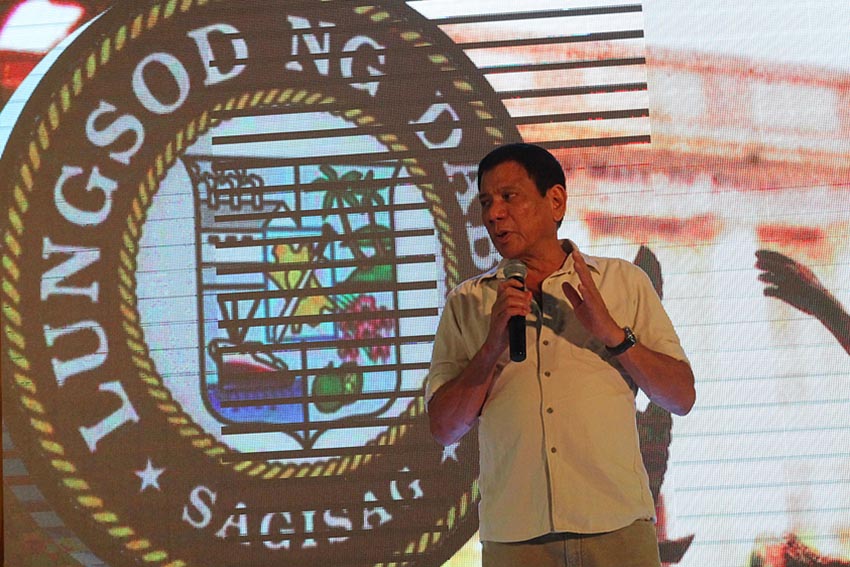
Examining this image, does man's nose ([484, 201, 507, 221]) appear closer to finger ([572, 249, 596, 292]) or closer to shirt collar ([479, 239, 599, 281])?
shirt collar ([479, 239, 599, 281])

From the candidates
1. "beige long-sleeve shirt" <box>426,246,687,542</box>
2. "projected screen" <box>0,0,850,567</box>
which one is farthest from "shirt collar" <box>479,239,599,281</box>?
"projected screen" <box>0,0,850,567</box>

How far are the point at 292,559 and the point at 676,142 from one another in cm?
165

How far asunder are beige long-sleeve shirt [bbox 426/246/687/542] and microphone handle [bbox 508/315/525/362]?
127 millimetres

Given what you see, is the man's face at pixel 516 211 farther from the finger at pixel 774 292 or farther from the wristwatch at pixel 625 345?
the finger at pixel 774 292

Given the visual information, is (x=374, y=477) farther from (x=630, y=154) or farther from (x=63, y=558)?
(x=630, y=154)

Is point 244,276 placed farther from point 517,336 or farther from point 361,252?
point 517,336

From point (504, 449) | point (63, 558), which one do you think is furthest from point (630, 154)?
point (63, 558)

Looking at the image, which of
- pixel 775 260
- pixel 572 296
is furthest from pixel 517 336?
pixel 775 260

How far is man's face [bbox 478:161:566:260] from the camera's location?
2.00m

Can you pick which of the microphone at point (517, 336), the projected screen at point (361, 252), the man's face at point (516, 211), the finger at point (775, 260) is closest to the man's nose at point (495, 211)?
the man's face at point (516, 211)

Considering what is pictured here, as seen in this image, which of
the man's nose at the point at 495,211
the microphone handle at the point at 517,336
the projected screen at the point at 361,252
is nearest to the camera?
the microphone handle at the point at 517,336

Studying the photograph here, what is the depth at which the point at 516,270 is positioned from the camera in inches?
75.7

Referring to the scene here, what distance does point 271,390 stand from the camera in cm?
311

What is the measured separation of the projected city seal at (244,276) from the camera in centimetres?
308
